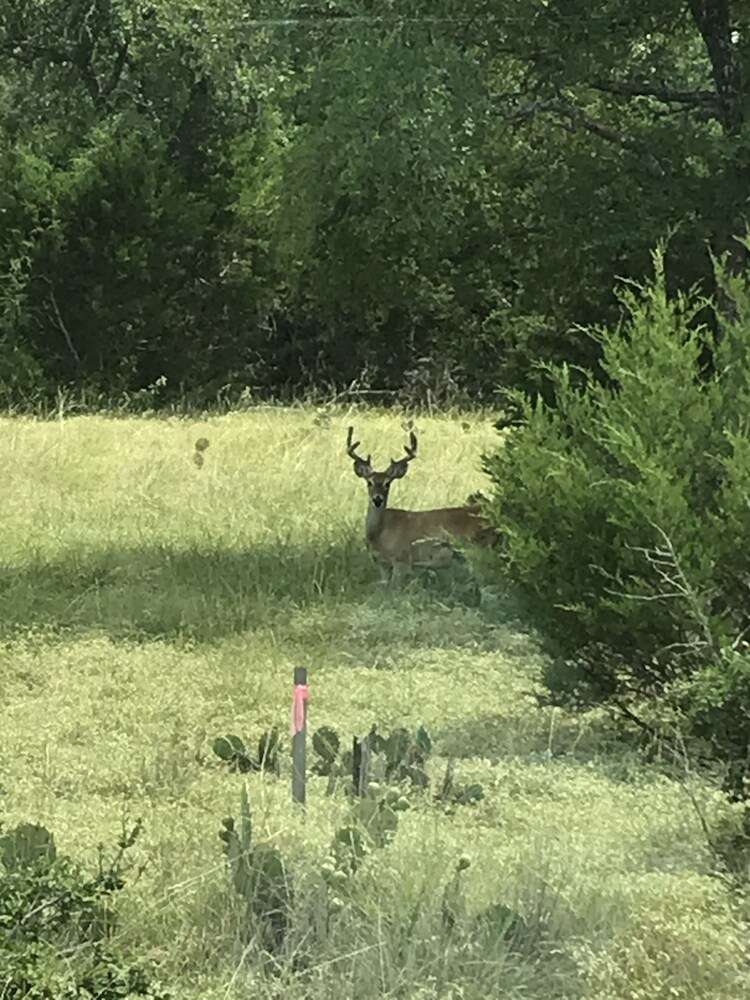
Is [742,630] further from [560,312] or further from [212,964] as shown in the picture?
[560,312]

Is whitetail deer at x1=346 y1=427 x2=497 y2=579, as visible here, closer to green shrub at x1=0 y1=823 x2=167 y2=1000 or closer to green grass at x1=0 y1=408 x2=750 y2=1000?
green grass at x1=0 y1=408 x2=750 y2=1000

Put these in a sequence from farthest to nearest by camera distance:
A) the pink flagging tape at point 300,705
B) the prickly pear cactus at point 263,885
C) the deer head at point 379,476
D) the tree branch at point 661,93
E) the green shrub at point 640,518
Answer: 1. the tree branch at point 661,93
2. the deer head at point 379,476
3. the green shrub at point 640,518
4. the pink flagging tape at point 300,705
5. the prickly pear cactus at point 263,885

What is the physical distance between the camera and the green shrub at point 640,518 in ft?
22.2

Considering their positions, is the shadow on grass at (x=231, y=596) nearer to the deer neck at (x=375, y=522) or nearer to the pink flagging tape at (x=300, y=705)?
the deer neck at (x=375, y=522)

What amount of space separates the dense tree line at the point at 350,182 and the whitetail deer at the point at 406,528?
5.61 feet

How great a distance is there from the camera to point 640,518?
690cm

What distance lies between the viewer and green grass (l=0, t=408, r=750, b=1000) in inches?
182

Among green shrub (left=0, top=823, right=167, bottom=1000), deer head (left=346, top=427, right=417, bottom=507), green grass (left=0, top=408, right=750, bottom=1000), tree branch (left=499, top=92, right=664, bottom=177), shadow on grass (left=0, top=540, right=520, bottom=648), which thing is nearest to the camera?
green shrub (left=0, top=823, right=167, bottom=1000)

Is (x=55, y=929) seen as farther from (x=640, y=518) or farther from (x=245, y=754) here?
(x=640, y=518)

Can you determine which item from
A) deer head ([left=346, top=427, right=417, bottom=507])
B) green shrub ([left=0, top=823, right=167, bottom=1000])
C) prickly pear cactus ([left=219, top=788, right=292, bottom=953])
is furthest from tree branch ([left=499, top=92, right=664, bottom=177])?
green shrub ([left=0, top=823, right=167, bottom=1000])

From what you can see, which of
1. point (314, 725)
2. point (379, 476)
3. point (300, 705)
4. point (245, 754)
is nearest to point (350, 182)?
point (379, 476)

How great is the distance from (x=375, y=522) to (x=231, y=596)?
1.16m

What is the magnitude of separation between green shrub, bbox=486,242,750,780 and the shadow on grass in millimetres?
2312

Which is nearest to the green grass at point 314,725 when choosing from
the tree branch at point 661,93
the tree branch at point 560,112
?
Result: the tree branch at point 560,112
